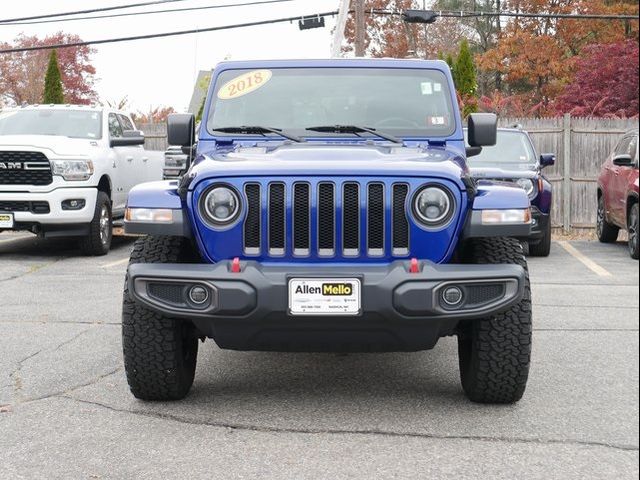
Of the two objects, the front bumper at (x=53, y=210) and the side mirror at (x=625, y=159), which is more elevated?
the side mirror at (x=625, y=159)

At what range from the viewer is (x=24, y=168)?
37.8 feet

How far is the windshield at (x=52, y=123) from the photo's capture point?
41.7 feet

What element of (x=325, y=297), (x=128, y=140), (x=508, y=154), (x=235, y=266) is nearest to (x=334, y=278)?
(x=325, y=297)

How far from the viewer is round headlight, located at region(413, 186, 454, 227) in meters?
4.28

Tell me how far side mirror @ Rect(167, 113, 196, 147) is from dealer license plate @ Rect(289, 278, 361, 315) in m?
1.85

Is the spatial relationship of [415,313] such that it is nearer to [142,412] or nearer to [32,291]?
[142,412]

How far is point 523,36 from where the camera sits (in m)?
26.6

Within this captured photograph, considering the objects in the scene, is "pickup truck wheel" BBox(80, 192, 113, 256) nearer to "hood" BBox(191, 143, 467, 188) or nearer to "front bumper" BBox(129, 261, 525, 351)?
"hood" BBox(191, 143, 467, 188)

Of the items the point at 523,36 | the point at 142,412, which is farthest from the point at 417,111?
the point at 523,36

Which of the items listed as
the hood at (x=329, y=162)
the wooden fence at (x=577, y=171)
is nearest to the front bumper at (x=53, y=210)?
the hood at (x=329, y=162)

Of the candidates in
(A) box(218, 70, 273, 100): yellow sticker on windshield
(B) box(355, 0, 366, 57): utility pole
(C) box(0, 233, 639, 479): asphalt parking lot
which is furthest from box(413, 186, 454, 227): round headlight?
(B) box(355, 0, 366, 57): utility pole

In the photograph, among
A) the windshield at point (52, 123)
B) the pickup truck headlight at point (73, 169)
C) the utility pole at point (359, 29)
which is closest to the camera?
the pickup truck headlight at point (73, 169)

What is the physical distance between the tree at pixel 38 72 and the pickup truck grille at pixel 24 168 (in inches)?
572

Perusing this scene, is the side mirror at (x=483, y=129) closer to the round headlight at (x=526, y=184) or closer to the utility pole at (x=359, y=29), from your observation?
the round headlight at (x=526, y=184)
